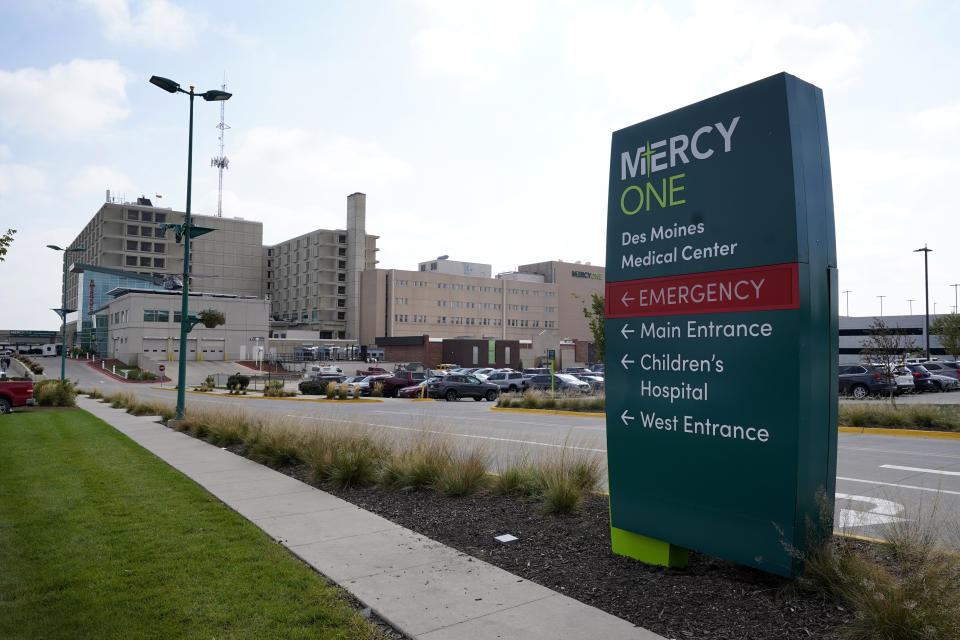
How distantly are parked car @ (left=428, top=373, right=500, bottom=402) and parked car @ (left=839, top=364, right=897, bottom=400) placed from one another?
16917 mm

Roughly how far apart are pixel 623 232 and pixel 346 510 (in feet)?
15.1

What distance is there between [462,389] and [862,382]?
19.3 m

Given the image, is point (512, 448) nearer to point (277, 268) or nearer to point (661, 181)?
point (661, 181)

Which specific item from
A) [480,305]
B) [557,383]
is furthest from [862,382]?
[480,305]

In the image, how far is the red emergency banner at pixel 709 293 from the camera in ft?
14.1

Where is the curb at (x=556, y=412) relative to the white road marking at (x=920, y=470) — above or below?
below

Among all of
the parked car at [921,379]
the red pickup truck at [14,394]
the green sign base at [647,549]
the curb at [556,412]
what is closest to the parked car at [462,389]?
the curb at [556,412]

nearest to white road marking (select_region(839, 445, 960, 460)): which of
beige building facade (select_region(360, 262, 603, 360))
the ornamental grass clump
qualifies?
the ornamental grass clump

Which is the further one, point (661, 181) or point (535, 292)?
point (535, 292)

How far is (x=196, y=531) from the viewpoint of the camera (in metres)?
6.78

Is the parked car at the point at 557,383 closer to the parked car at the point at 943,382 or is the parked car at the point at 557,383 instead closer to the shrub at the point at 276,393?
the shrub at the point at 276,393

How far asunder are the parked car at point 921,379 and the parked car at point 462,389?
21.7m

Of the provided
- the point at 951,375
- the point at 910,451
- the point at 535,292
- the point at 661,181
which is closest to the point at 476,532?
the point at 661,181

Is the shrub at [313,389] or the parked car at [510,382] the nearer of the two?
the parked car at [510,382]
